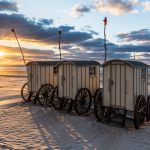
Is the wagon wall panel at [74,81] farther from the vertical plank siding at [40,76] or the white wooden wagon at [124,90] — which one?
the vertical plank siding at [40,76]

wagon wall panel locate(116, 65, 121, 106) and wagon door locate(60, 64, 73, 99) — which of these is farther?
wagon door locate(60, 64, 73, 99)

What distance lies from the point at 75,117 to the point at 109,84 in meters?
2.13

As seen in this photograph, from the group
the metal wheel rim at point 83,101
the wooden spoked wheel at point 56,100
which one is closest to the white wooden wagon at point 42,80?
the wooden spoked wheel at point 56,100

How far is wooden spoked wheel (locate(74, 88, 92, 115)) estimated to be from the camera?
49.6ft

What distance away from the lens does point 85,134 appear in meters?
11.5

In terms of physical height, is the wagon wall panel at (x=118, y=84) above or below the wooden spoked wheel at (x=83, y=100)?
above

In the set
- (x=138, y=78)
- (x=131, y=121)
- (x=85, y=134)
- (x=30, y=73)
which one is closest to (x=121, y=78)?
(x=138, y=78)

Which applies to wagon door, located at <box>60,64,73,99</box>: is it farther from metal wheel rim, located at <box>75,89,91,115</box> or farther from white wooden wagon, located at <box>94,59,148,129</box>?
white wooden wagon, located at <box>94,59,148,129</box>

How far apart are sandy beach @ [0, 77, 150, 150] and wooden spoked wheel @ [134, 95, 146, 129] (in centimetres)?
27

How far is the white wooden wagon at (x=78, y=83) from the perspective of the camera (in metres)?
15.3

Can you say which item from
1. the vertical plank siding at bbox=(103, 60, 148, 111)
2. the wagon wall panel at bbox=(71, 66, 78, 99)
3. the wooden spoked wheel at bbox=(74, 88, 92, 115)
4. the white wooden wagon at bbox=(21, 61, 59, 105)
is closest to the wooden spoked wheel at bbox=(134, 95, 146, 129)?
the vertical plank siding at bbox=(103, 60, 148, 111)

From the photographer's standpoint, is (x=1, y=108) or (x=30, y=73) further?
(x=30, y=73)

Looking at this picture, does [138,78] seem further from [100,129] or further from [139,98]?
[100,129]

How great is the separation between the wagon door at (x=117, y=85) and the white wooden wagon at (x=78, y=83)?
6.94 feet
